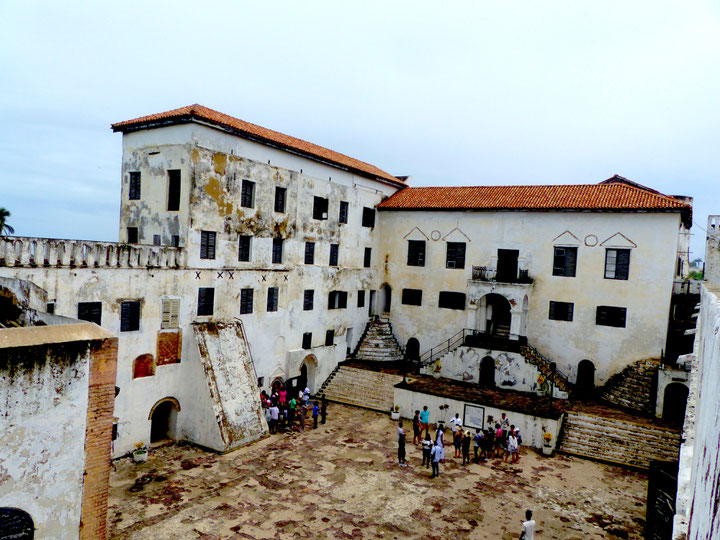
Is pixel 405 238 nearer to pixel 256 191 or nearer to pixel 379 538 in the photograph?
pixel 256 191

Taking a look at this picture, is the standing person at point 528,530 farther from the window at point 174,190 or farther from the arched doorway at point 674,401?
the window at point 174,190

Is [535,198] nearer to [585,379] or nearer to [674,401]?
[585,379]

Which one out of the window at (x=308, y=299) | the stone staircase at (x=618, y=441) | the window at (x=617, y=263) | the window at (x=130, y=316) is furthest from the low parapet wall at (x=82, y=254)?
the window at (x=617, y=263)

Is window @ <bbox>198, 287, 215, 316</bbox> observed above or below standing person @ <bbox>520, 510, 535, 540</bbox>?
above

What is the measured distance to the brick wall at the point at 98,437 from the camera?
9.04 m

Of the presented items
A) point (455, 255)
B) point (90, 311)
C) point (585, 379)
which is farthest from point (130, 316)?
point (585, 379)

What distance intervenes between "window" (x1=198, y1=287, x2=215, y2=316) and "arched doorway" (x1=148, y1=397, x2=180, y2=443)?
4.04 meters

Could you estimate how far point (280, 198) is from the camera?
84.1ft

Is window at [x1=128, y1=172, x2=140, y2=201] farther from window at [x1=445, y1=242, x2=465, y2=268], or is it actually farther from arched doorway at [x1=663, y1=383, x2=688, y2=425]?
arched doorway at [x1=663, y1=383, x2=688, y2=425]

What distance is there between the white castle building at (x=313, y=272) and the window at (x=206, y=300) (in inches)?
3.3

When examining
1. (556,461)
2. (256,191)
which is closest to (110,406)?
(256,191)

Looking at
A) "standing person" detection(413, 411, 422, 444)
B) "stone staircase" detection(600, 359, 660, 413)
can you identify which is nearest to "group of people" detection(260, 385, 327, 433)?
"standing person" detection(413, 411, 422, 444)

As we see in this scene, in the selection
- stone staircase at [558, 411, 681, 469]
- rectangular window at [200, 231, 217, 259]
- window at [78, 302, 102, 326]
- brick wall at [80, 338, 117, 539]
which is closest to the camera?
brick wall at [80, 338, 117, 539]

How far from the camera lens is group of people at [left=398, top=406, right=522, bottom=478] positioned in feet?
62.4
